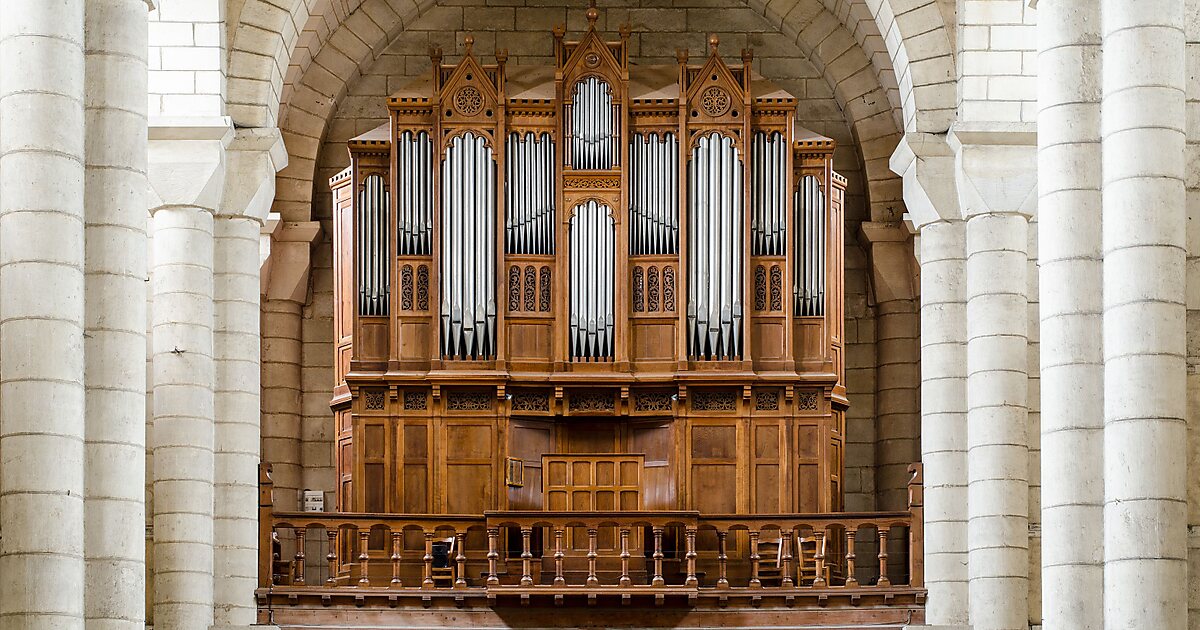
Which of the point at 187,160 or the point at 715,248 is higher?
the point at 187,160

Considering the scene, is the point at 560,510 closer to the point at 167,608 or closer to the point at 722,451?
the point at 722,451

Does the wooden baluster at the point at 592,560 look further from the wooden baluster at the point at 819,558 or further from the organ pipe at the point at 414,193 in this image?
the organ pipe at the point at 414,193

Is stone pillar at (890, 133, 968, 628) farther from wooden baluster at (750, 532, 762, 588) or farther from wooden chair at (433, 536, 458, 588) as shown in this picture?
wooden chair at (433, 536, 458, 588)

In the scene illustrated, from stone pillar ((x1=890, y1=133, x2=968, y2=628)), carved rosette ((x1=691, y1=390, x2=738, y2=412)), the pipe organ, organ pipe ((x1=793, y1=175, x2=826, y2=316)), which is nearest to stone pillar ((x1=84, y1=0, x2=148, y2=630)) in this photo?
the pipe organ

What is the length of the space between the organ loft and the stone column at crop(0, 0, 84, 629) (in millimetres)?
7961

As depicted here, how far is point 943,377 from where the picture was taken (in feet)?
61.7

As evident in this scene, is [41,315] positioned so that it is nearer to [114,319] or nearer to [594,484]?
[114,319]

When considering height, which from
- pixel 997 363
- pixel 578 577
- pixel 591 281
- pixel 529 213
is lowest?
pixel 578 577

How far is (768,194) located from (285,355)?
5.89 metres

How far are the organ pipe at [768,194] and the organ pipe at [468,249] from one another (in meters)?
2.52

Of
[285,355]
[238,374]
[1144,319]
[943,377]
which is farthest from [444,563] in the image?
[1144,319]

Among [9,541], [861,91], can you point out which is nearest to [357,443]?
[861,91]

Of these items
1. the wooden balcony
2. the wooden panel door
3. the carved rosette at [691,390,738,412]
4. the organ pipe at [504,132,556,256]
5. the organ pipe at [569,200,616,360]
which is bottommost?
the wooden balcony

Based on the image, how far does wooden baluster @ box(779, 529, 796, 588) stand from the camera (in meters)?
19.0
